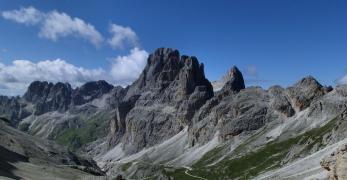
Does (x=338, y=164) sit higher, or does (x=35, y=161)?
(x=35, y=161)

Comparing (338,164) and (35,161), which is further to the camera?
(35,161)

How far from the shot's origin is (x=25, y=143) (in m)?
128

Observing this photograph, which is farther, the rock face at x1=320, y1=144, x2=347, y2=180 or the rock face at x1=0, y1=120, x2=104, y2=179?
the rock face at x1=0, y1=120, x2=104, y2=179

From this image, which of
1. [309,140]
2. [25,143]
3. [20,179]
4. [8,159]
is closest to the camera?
[20,179]

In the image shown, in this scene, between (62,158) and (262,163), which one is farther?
(262,163)

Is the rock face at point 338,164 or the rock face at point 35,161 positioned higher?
the rock face at point 35,161

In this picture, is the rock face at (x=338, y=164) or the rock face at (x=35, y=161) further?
the rock face at (x=35, y=161)

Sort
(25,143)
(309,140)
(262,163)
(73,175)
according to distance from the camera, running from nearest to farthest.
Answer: (73,175), (25,143), (309,140), (262,163)

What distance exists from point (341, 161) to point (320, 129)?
519 feet

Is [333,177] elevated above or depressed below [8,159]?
below

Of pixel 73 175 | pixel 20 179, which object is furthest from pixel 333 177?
pixel 73 175

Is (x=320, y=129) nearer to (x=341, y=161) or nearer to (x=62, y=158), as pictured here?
(x=62, y=158)

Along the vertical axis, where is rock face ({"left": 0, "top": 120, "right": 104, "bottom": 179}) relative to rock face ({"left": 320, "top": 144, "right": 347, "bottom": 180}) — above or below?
above

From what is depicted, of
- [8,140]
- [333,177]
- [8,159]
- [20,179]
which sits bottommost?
[333,177]
